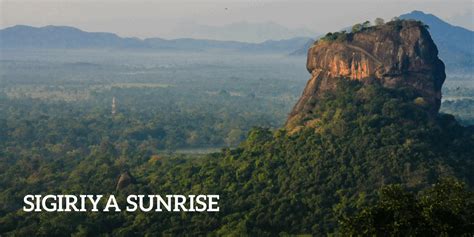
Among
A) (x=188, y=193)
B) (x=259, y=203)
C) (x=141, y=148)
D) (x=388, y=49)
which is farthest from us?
(x=141, y=148)

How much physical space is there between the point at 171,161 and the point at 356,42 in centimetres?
1618

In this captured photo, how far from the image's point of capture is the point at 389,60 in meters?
43.9

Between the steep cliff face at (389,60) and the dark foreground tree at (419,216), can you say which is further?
the steep cliff face at (389,60)

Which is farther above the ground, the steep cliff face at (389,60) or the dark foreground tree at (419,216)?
the steep cliff face at (389,60)

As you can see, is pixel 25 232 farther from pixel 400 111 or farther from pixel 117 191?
pixel 400 111

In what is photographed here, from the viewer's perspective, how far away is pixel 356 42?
4500 centimetres

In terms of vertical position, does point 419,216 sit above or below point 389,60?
below

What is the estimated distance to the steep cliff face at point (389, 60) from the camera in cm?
4378

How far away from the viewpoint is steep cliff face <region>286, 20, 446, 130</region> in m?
43.8

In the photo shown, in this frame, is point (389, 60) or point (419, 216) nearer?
point (419, 216)

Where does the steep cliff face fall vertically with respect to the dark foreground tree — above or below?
above

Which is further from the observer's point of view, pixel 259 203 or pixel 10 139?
pixel 10 139

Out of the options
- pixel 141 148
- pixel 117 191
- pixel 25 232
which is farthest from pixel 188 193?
pixel 141 148

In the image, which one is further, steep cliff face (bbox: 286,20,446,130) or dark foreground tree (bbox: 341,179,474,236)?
steep cliff face (bbox: 286,20,446,130)
